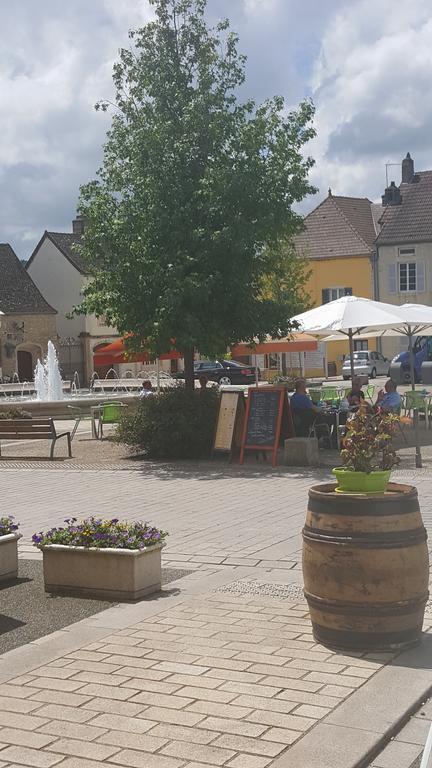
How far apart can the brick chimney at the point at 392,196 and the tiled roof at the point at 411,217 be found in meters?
0.29

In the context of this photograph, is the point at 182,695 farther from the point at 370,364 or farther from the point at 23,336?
the point at 23,336

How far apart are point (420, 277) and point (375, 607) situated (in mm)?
53653

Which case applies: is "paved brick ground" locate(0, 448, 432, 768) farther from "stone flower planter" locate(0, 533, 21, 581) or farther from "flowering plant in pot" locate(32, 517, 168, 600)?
"stone flower planter" locate(0, 533, 21, 581)

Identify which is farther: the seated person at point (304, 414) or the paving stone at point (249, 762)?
the seated person at point (304, 414)

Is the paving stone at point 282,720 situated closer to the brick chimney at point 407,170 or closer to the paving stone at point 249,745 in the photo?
the paving stone at point 249,745

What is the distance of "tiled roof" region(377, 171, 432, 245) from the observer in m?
57.6

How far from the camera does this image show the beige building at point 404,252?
57.6m

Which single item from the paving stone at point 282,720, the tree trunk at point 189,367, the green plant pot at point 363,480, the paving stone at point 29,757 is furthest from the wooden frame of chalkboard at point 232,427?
the paving stone at point 29,757

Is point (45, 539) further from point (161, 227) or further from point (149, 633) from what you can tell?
point (161, 227)

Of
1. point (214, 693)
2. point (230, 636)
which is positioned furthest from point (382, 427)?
point (214, 693)

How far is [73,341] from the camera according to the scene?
198 feet

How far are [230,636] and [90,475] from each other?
9.40 m

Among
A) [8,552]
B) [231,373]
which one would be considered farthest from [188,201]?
[231,373]

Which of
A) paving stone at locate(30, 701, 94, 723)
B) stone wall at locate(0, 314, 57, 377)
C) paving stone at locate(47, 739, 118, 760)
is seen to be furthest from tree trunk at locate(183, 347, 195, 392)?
stone wall at locate(0, 314, 57, 377)
